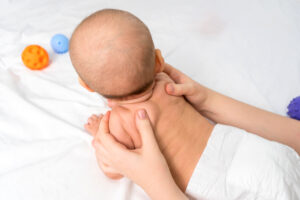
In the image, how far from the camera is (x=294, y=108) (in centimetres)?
116

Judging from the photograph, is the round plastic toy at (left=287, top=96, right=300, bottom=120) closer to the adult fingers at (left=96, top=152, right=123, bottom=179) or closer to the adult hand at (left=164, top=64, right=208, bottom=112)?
the adult hand at (left=164, top=64, right=208, bottom=112)

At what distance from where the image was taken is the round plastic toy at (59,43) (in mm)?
1383

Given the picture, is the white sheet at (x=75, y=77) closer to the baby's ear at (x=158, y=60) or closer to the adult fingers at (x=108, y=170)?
the adult fingers at (x=108, y=170)

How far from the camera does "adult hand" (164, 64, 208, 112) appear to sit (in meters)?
0.92

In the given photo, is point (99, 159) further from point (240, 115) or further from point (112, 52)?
point (240, 115)

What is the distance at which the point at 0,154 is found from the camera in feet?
3.21

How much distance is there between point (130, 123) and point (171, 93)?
0.57 ft

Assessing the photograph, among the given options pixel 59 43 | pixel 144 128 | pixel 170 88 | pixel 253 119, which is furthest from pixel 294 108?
pixel 59 43

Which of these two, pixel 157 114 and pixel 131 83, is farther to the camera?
pixel 157 114

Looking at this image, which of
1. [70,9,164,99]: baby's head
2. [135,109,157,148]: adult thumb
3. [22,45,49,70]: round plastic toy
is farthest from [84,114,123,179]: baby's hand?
[22,45,49,70]: round plastic toy

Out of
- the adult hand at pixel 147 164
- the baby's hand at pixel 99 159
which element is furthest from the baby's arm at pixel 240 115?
the baby's hand at pixel 99 159

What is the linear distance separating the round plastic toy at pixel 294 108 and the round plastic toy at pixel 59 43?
Result: 110 centimetres

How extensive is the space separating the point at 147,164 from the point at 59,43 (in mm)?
881

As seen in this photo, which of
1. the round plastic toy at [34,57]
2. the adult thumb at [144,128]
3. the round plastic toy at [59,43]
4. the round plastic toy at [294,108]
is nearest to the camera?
the adult thumb at [144,128]
